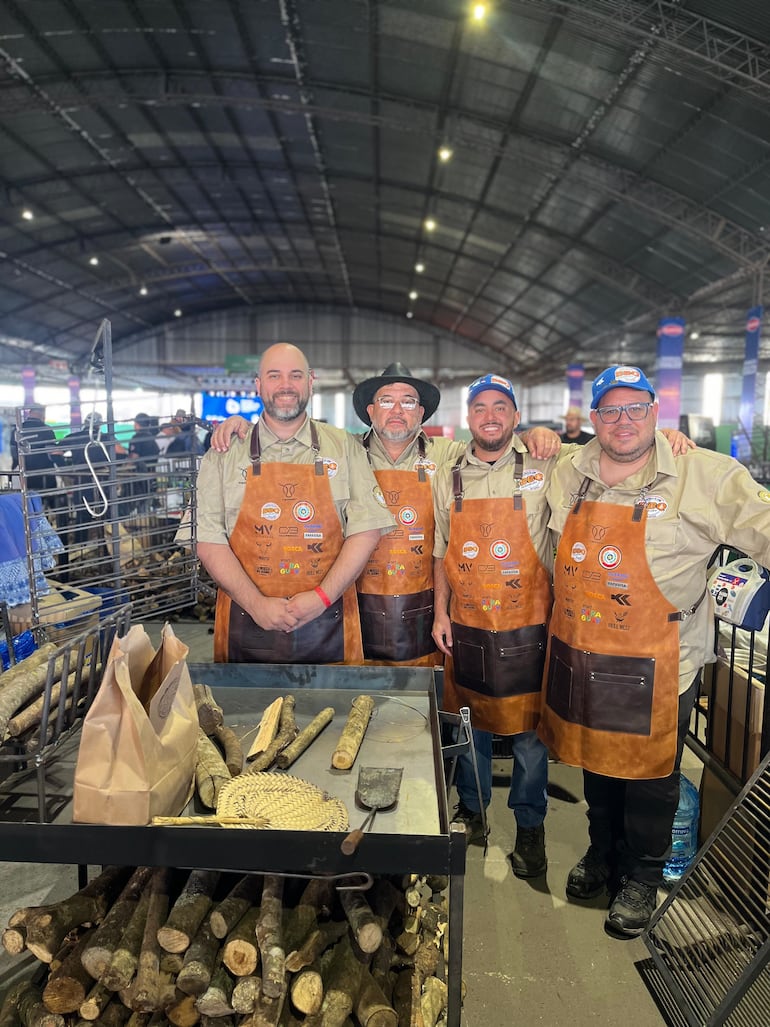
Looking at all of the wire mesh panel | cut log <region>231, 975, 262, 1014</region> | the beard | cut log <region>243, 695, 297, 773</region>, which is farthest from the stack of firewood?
the beard

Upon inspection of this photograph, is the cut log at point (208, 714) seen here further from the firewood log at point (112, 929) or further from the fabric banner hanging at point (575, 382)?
the fabric banner hanging at point (575, 382)

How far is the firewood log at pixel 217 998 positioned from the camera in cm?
141

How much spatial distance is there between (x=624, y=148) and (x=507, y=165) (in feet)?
8.36

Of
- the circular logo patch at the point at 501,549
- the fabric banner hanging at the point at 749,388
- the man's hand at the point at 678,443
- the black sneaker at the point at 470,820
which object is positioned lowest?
the black sneaker at the point at 470,820

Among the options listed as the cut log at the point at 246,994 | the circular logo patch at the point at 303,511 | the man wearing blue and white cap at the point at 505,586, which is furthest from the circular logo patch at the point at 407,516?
the cut log at the point at 246,994

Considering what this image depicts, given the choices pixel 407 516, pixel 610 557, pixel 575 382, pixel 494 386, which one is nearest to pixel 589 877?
pixel 610 557

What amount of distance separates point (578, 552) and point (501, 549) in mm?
356

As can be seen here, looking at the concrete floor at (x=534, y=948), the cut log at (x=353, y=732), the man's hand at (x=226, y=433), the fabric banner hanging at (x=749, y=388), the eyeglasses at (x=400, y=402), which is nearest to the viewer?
the cut log at (x=353, y=732)

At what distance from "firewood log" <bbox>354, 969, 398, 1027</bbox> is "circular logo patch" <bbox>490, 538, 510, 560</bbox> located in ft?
4.82

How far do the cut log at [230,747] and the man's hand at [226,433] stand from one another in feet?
3.75

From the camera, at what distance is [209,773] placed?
155cm

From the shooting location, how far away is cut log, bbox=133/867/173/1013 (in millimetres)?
1434

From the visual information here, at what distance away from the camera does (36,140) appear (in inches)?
500

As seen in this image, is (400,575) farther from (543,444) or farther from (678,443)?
(678,443)
